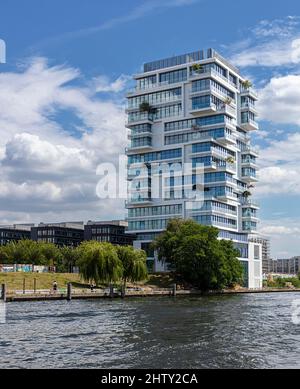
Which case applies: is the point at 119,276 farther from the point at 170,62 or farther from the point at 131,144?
the point at 170,62

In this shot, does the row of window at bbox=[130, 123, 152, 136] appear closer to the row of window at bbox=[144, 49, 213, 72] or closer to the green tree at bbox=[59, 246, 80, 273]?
the row of window at bbox=[144, 49, 213, 72]

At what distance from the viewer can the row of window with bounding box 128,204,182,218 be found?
525 feet

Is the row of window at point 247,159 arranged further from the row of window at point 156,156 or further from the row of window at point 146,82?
the row of window at point 146,82

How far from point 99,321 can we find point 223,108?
117052 mm

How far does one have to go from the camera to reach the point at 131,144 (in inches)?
6747

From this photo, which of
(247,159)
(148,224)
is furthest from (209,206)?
(247,159)

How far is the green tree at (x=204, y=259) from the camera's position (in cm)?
12462

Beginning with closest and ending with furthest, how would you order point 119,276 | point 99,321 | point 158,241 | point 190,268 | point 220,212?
point 99,321 < point 119,276 < point 190,268 < point 158,241 < point 220,212

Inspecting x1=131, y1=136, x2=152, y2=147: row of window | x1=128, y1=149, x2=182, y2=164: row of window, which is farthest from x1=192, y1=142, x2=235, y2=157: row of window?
x1=131, y1=136, x2=152, y2=147: row of window

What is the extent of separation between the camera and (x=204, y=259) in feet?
410

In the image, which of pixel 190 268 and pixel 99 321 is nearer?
pixel 99 321

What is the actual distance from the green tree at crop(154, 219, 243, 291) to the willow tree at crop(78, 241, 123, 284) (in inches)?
1119

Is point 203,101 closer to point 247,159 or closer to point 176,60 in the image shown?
point 176,60
